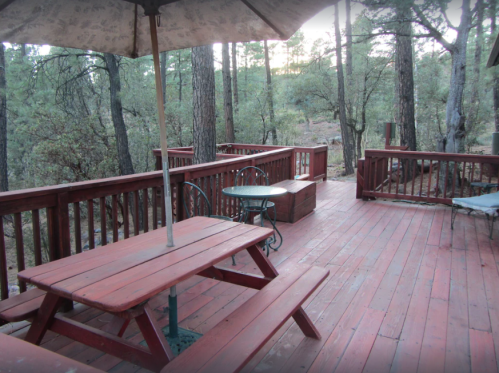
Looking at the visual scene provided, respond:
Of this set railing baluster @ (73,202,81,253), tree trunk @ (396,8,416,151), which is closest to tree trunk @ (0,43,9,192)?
railing baluster @ (73,202,81,253)

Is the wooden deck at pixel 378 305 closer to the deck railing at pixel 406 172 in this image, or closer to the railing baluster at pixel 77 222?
the railing baluster at pixel 77 222

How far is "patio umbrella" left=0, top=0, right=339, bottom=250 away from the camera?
1.90m

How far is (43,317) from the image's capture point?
174cm

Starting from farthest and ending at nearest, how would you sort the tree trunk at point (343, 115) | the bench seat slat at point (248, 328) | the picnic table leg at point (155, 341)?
the tree trunk at point (343, 115)
the picnic table leg at point (155, 341)
the bench seat slat at point (248, 328)

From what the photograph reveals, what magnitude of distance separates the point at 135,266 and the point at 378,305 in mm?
1785

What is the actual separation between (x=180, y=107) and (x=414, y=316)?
11.0 metres

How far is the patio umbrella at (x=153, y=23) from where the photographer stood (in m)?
1.90

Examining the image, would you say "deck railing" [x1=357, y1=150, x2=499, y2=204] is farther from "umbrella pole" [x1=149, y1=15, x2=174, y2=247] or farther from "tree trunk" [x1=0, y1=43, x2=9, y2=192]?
"tree trunk" [x1=0, y1=43, x2=9, y2=192]

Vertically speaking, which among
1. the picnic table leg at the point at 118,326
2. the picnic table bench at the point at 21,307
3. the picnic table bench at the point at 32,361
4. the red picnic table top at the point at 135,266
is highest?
the red picnic table top at the point at 135,266

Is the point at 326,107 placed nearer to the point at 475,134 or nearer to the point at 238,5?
the point at 475,134

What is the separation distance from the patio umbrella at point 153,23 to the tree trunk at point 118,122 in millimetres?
7236

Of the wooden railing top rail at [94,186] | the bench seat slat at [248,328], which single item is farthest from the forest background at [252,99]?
the bench seat slat at [248,328]

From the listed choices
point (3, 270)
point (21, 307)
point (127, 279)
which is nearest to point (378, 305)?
point (127, 279)

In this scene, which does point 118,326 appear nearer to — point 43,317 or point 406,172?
point 43,317
